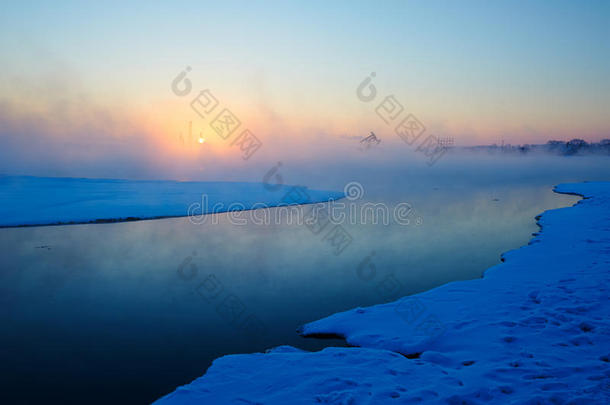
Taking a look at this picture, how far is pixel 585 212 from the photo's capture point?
1830 cm

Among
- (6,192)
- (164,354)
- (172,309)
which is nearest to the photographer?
(164,354)

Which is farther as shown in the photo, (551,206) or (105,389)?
(551,206)

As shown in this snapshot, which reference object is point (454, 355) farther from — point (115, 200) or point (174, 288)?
point (115, 200)

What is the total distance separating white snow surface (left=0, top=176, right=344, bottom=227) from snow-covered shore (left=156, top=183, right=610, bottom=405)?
1600 centimetres

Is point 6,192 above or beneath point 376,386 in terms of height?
above

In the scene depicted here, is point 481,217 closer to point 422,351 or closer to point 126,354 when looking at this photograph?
point 422,351

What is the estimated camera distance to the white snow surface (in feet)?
60.4

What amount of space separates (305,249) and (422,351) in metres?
7.76

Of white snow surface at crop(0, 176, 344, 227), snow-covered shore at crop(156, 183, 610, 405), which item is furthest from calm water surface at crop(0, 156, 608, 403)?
white snow surface at crop(0, 176, 344, 227)

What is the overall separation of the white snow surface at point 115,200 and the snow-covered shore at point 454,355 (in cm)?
1600

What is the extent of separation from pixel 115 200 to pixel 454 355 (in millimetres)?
22613

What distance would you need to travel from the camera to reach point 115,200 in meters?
22.9

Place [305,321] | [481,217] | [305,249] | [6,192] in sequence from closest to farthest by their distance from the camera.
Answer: [305,321] < [305,249] < [481,217] < [6,192]

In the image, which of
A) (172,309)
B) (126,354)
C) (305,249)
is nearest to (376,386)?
(126,354)
